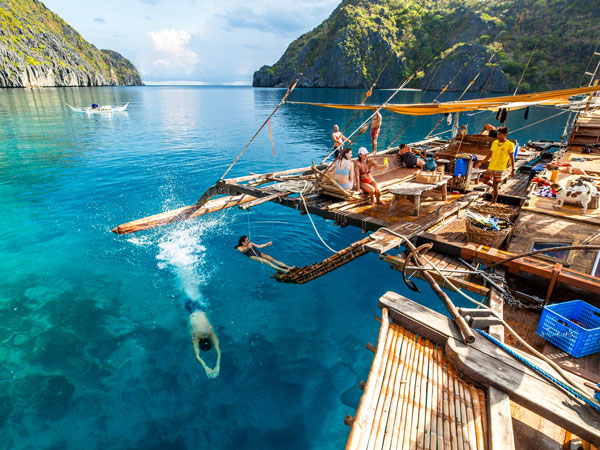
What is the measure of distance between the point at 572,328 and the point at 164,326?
8.75 meters

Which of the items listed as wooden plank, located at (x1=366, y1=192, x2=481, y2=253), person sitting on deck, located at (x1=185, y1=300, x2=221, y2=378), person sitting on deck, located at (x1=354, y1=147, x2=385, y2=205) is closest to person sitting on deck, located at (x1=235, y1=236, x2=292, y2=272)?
person sitting on deck, located at (x1=185, y1=300, x2=221, y2=378)

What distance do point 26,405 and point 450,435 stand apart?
8101 millimetres

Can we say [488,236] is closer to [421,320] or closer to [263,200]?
[421,320]

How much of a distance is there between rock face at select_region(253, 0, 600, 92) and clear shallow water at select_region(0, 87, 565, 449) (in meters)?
32.9

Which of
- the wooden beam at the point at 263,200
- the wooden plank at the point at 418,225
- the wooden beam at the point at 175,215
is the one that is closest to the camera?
the wooden plank at the point at 418,225

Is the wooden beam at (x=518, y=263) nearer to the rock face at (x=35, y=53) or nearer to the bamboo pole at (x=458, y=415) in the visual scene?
the bamboo pole at (x=458, y=415)

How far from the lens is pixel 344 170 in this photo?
9328 millimetres

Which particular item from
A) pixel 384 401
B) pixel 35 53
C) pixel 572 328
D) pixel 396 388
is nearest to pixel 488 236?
pixel 572 328

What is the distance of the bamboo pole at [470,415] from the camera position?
8.98 ft

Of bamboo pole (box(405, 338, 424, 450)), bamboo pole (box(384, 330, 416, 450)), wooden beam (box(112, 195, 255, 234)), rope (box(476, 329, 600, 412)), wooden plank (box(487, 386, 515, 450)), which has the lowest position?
wooden beam (box(112, 195, 255, 234))

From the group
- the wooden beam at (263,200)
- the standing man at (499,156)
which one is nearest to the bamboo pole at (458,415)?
the wooden beam at (263,200)

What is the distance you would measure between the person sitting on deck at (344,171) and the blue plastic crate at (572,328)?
619cm

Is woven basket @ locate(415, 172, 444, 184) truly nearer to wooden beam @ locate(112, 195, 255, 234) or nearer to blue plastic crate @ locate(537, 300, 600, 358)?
blue plastic crate @ locate(537, 300, 600, 358)

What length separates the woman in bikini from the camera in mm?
9133
